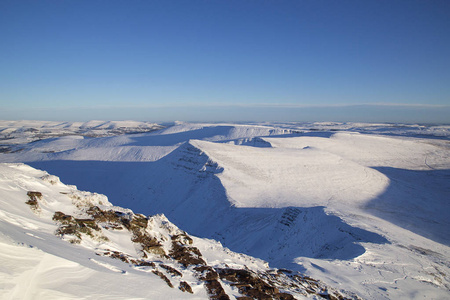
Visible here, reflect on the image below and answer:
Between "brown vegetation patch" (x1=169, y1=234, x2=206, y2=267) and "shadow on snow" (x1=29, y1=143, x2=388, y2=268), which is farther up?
"brown vegetation patch" (x1=169, y1=234, x2=206, y2=267)

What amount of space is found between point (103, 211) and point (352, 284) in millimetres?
9494

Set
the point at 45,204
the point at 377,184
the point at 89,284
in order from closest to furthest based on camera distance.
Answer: the point at 89,284
the point at 45,204
the point at 377,184

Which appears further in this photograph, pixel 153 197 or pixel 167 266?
pixel 153 197

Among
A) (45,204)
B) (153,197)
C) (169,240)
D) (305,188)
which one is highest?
(45,204)

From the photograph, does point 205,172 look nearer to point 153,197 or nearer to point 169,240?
point 153,197

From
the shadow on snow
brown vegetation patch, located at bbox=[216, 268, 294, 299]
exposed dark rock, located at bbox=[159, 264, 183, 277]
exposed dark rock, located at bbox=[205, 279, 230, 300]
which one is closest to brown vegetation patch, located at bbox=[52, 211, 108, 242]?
exposed dark rock, located at bbox=[159, 264, 183, 277]

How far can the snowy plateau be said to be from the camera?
453cm

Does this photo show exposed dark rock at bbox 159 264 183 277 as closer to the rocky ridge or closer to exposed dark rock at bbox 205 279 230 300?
the rocky ridge

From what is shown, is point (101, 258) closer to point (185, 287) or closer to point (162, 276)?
point (162, 276)

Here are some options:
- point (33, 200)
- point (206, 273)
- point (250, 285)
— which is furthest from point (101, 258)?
point (250, 285)

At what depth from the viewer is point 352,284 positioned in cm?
846

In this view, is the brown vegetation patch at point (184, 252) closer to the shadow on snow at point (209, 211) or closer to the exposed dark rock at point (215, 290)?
the exposed dark rock at point (215, 290)

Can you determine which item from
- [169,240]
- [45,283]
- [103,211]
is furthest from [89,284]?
[103,211]

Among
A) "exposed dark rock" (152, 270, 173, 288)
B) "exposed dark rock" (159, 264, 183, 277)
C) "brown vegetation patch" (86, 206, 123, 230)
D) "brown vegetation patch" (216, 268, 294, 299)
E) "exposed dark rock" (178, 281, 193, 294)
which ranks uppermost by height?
"brown vegetation patch" (86, 206, 123, 230)
